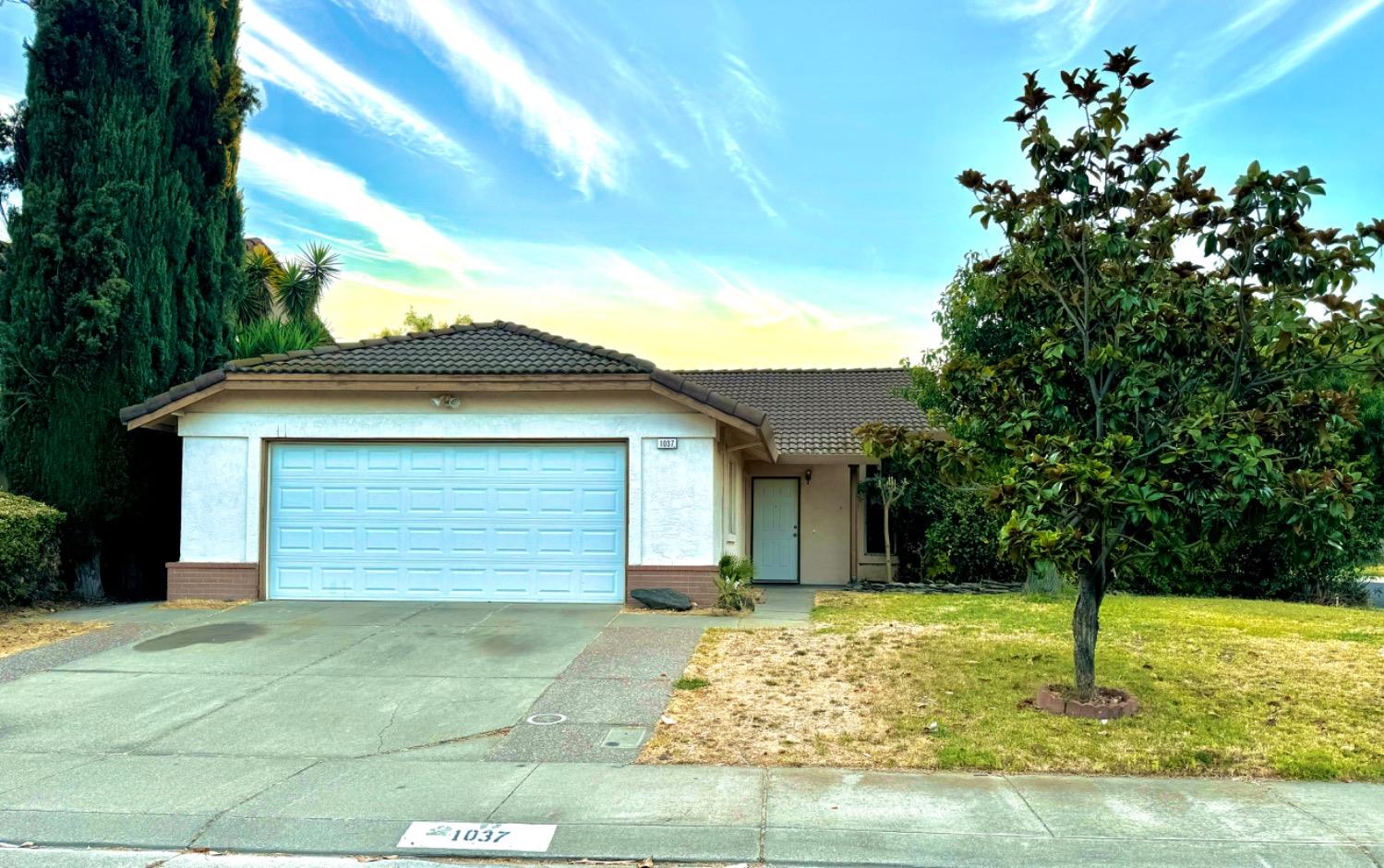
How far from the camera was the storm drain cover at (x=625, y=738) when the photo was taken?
22.5 ft

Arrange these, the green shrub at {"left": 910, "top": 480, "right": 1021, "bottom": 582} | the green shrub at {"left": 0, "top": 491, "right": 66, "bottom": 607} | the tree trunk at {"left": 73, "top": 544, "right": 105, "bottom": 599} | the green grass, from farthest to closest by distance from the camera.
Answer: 1. the green shrub at {"left": 910, "top": 480, "right": 1021, "bottom": 582}
2. the tree trunk at {"left": 73, "top": 544, "right": 105, "bottom": 599}
3. the green shrub at {"left": 0, "top": 491, "right": 66, "bottom": 607}
4. the green grass

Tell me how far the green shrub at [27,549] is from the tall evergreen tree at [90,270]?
0.52 m

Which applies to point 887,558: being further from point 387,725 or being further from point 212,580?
point 387,725

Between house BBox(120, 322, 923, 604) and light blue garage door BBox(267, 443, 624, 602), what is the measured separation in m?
0.02

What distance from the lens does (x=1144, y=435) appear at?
7.43 metres

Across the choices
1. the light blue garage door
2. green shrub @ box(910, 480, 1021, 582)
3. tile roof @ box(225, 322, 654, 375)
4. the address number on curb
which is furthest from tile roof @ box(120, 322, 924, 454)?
the address number on curb

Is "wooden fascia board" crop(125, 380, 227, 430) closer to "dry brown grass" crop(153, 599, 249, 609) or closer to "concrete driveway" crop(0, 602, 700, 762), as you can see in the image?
"dry brown grass" crop(153, 599, 249, 609)

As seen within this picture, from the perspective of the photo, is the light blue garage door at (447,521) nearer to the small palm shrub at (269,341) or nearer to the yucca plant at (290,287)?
the small palm shrub at (269,341)

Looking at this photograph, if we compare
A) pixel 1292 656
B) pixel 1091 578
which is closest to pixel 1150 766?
pixel 1091 578

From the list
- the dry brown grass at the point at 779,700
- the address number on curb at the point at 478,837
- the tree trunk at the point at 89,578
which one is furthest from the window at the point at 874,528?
the address number on curb at the point at 478,837

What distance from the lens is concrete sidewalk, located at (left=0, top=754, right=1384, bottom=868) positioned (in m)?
5.01

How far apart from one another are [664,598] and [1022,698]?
5412 millimetres

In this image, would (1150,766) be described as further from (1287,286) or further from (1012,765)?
(1287,286)

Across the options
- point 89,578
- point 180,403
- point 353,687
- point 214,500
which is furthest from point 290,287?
point 353,687
